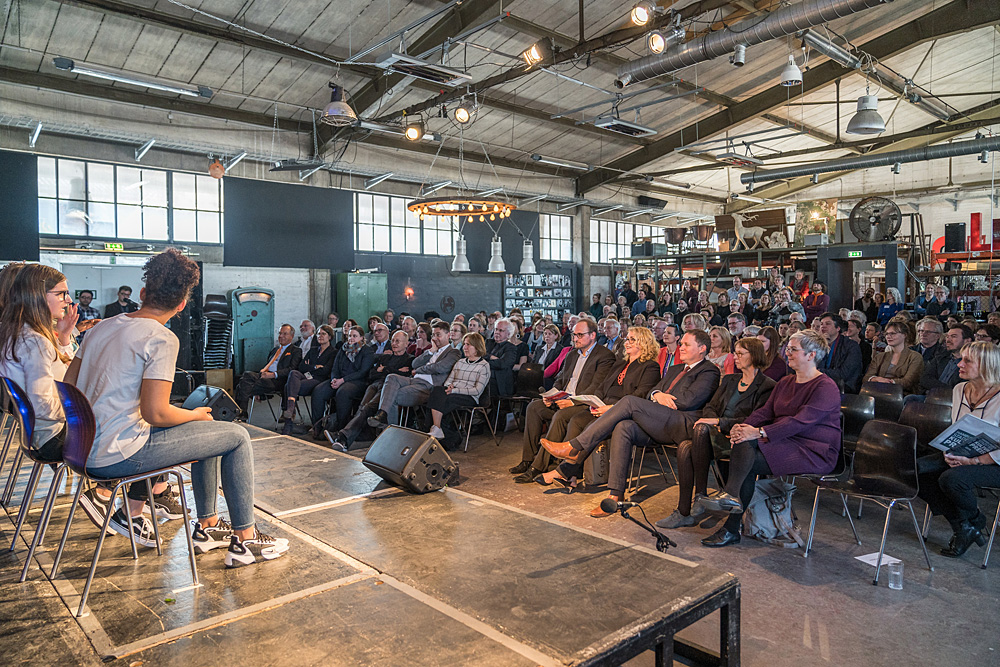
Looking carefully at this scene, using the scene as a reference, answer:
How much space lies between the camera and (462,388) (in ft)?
21.2

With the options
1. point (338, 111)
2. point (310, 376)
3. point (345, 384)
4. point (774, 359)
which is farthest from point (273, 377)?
point (774, 359)

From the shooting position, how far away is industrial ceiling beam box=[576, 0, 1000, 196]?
9.25m

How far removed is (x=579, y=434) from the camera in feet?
16.2

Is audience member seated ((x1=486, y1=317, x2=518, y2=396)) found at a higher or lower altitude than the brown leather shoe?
higher

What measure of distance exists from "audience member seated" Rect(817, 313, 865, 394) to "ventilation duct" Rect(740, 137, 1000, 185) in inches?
264

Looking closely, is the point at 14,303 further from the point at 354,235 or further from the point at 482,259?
the point at 482,259

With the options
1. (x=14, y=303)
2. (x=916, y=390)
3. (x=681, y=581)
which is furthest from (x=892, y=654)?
(x=14, y=303)

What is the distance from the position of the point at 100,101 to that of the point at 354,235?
192 inches

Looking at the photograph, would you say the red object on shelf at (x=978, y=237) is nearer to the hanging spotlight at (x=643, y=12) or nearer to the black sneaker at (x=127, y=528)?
the hanging spotlight at (x=643, y=12)

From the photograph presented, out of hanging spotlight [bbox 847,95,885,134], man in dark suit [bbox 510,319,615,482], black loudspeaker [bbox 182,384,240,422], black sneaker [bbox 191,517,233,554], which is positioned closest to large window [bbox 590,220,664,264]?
hanging spotlight [bbox 847,95,885,134]

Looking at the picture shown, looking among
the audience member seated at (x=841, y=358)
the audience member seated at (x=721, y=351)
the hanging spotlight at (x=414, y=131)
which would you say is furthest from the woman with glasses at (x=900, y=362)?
the hanging spotlight at (x=414, y=131)

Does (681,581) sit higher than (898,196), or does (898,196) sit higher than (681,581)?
(898,196)

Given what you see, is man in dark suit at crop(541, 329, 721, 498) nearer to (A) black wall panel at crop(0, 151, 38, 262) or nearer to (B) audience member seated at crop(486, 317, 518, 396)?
(B) audience member seated at crop(486, 317, 518, 396)

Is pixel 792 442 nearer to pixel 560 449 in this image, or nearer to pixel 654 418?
pixel 654 418
